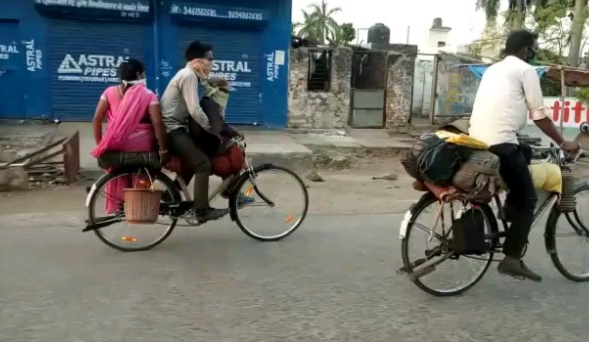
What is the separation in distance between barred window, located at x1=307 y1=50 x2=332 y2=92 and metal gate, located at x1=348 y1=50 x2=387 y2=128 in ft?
2.71

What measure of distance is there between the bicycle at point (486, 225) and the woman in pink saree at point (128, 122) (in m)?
2.22

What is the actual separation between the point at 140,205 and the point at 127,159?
398mm

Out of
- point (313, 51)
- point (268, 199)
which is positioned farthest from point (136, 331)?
point (313, 51)

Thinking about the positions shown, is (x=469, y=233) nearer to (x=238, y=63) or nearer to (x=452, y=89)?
(x=238, y=63)

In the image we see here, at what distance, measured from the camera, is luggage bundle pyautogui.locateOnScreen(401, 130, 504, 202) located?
393cm

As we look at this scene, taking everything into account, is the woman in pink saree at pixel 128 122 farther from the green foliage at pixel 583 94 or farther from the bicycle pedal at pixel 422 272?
the green foliage at pixel 583 94

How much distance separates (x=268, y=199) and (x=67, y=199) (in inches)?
120

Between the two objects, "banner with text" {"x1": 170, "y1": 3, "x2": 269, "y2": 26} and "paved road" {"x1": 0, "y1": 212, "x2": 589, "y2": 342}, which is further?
"banner with text" {"x1": 170, "y1": 3, "x2": 269, "y2": 26}

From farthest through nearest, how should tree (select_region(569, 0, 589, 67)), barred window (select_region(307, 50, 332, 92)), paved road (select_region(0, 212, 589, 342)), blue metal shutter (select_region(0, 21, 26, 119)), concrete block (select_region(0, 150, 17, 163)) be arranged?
tree (select_region(569, 0, 589, 67)) < barred window (select_region(307, 50, 332, 92)) < blue metal shutter (select_region(0, 21, 26, 119)) < concrete block (select_region(0, 150, 17, 163)) < paved road (select_region(0, 212, 589, 342))

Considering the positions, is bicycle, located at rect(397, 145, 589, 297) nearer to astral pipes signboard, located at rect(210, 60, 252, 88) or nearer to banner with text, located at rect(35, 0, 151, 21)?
astral pipes signboard, located at rect(210, 60, 252, 88)

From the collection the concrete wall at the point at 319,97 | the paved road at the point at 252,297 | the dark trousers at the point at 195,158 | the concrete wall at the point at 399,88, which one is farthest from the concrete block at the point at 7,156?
the concrete wall at the point at 399,88

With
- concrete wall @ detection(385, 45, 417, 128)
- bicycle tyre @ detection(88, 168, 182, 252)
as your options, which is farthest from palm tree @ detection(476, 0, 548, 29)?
bicycle tyre @ detection(88, 168, 182, 252)

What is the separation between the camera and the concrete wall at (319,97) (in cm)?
1339

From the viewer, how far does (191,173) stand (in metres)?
5.27
